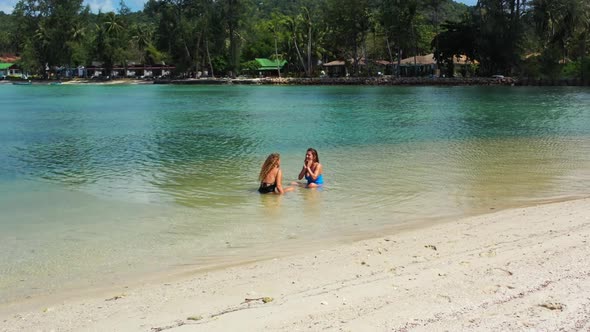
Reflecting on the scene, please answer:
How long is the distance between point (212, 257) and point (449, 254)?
3.02 m

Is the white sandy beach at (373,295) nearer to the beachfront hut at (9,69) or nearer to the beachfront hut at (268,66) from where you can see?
the beachfront hut at (268,66)

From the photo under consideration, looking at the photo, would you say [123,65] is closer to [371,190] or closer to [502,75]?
[502,75]

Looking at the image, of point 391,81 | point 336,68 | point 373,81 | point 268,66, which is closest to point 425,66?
point 391,81

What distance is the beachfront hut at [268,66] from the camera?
376ft

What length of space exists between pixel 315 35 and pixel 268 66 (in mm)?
15925

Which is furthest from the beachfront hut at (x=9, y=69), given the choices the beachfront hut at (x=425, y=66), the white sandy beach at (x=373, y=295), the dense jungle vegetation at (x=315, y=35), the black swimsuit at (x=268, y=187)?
the white sandy beach at (x=373, y=295)

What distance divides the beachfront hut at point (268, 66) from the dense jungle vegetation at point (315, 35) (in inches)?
57.0

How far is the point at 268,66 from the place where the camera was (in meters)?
116

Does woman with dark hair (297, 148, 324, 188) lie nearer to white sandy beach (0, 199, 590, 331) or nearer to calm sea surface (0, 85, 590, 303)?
calm sea surface (0, 85, 590, 303)

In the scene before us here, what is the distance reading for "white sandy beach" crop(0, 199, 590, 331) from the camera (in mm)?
4781

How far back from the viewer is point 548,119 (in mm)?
30797

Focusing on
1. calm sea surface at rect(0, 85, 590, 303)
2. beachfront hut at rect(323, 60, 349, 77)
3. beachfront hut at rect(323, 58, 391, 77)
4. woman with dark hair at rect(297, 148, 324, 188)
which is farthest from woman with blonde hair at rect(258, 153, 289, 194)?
beachfront hut at rect(323, 60, 349, 77)

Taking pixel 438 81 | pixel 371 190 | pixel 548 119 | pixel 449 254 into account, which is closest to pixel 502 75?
pixel 438 81

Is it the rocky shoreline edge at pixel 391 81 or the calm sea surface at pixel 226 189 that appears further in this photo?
the rocky shoreline edge at pixel 391 81
